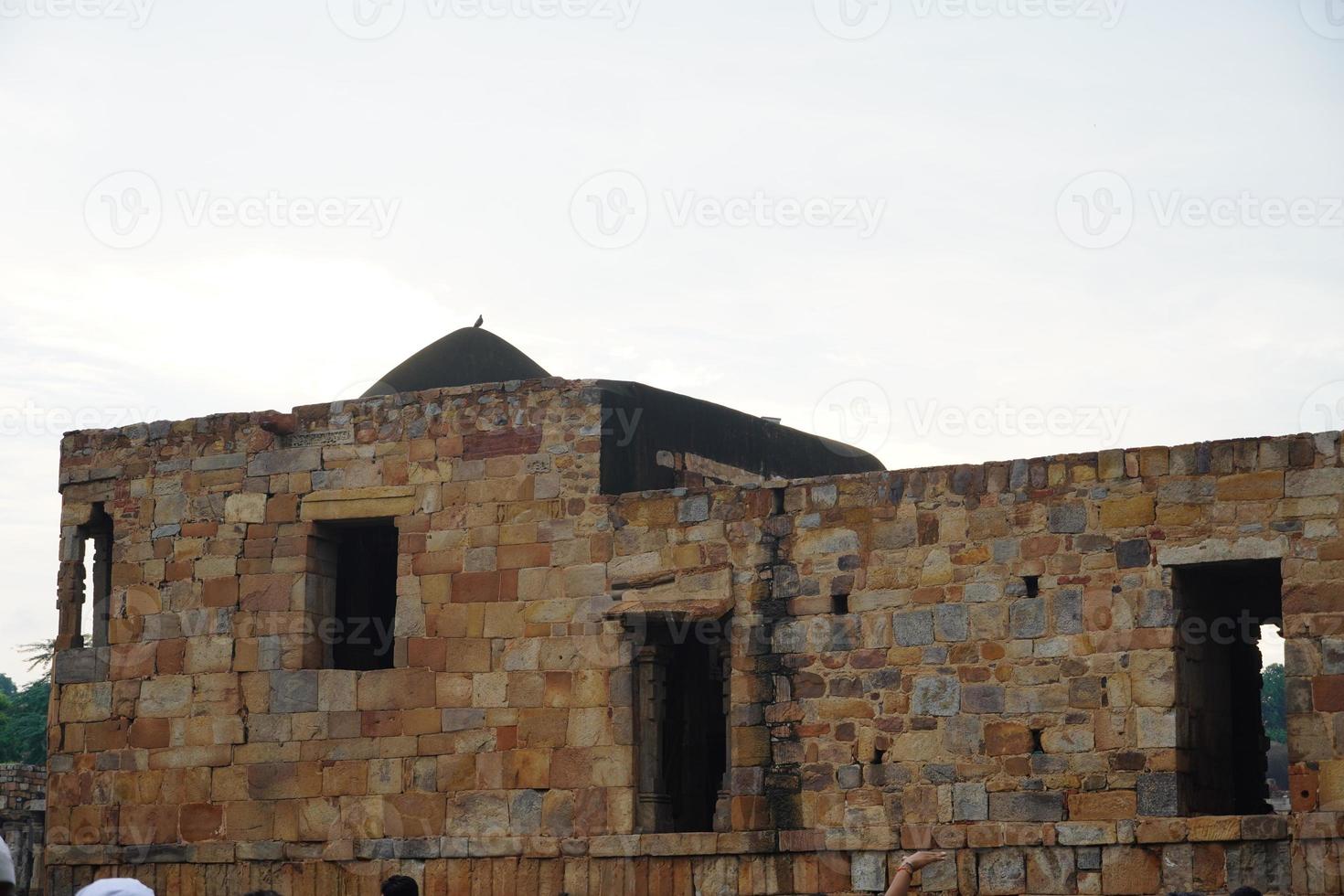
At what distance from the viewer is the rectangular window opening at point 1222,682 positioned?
1098 cm

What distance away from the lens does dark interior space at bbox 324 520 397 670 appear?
13.8m

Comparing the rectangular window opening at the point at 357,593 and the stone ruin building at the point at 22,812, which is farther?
the stone ruin building at the point at 22,812

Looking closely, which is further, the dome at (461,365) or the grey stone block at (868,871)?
the dome at (461,365)

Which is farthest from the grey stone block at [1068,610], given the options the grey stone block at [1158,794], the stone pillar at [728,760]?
the stone pillar at [728,760]

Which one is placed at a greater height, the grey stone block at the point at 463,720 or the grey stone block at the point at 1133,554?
the grey stone block at the point at 1133,554

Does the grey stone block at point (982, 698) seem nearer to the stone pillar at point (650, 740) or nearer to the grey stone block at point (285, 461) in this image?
the stone pillar at point (650, 740)

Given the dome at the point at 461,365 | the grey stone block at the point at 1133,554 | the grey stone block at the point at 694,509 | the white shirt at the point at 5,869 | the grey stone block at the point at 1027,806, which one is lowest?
the grey stone block at the point at 1027,806

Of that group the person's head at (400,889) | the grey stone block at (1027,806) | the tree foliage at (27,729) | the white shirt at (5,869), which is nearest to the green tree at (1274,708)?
the tree foliage at (27,729)

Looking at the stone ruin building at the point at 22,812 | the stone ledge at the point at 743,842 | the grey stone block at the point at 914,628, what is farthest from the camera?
the stone ruin building at the point at 22,812

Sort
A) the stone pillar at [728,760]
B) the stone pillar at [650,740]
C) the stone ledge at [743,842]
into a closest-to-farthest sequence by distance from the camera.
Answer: the stone ledge at [743,842], the stone pillar at [728,760], the stone pillar at [650,740]

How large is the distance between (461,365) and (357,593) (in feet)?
7.84

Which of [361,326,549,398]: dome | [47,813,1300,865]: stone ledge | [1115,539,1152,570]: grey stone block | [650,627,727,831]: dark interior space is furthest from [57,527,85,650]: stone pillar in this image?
[1115,539,1152,570]: grey stone block

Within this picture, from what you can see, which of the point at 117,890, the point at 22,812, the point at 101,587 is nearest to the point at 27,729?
the point at 22,812

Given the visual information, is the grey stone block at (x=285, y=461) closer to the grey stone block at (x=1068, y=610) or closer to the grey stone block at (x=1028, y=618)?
the grey stone block at (x=1028, y=618)
